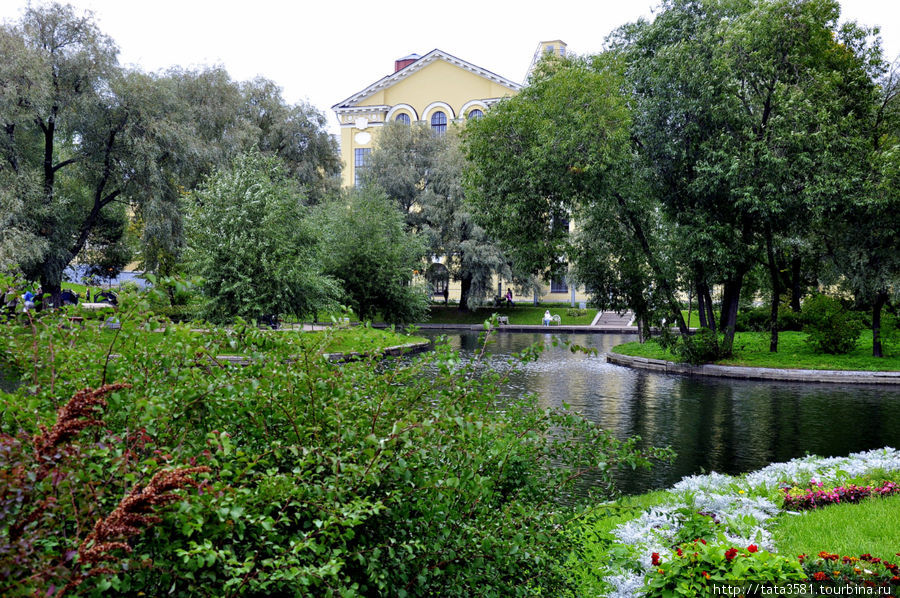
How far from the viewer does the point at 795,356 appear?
22.6 meters

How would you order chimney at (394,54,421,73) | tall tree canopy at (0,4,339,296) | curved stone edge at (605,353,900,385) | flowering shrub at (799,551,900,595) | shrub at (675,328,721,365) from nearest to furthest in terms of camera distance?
flowering shrub at (799,551,900,595)
curved stone edge at (605,353,900,385)
shrub at (675,328,721,365)
tall tree canopy at (0,4,339,296)
chimney at (394,54,421,73)

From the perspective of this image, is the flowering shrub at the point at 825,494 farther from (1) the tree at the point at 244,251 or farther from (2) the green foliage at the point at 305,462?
(1) the tree at the point at 244,251

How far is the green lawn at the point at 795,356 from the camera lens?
69.3ft

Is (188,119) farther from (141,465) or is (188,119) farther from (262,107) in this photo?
(141,465)

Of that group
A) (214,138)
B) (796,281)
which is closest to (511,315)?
(796,281)

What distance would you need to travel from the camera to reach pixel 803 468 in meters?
8.12

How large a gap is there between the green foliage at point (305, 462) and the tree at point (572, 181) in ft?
54.5

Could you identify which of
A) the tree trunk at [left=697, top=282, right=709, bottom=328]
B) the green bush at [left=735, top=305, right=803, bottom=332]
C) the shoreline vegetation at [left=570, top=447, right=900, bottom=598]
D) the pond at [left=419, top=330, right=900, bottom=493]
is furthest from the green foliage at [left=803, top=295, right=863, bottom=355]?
the shoreline vegetation at [left=570, top=447, right=900, bottom=598]

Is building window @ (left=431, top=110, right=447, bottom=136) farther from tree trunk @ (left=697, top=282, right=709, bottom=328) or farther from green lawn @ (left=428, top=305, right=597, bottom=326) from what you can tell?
tree trunk @ (left=697, top=282, right=709, bottom=328)

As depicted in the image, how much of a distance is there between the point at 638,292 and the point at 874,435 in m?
10.1

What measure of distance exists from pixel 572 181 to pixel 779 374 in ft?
28.6

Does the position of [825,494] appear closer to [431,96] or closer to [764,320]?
[764,320]

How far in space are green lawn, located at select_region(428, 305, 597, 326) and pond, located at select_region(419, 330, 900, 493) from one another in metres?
22.8

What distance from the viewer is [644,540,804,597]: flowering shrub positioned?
→ 12.9 feet
